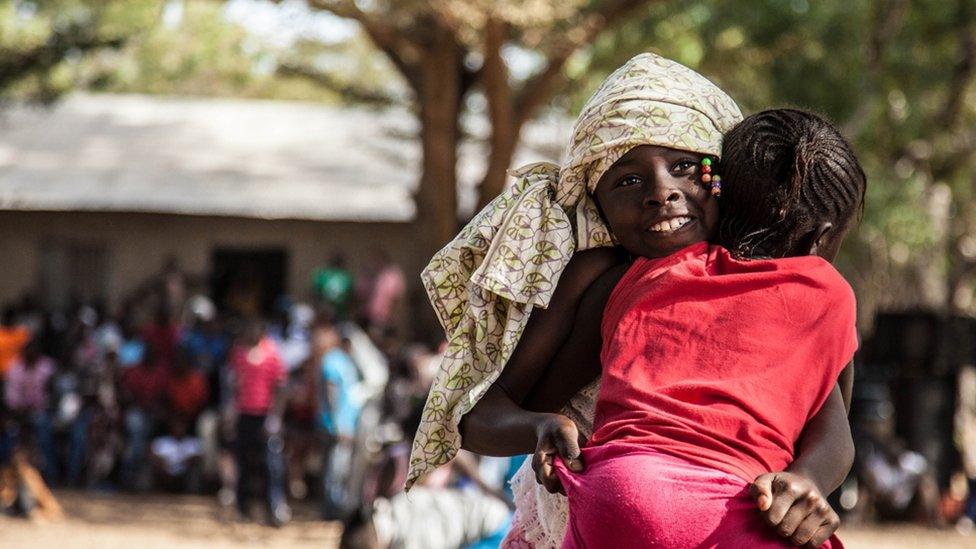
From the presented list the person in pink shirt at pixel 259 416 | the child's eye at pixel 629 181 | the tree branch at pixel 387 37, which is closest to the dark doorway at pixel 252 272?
the tree branch at pixel 387 37

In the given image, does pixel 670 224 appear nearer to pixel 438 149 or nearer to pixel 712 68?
pixel 438 149

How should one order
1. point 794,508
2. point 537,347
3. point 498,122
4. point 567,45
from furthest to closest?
point 498,122
point 567,45
point 537,347
point 794,508

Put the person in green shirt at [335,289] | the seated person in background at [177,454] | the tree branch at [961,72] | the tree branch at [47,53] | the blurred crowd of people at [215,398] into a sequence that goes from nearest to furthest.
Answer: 1. the blurred crowd of people at [215,398]
2. the seated person in background at [177,454]
3. the tree branch at [47,53]
4. the tree branch at [961,72]
5. the person in green shirt at [335,289]

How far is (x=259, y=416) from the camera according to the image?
477 inches

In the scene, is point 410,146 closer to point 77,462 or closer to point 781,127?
point 77,462

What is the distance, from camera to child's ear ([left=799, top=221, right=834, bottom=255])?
202cm

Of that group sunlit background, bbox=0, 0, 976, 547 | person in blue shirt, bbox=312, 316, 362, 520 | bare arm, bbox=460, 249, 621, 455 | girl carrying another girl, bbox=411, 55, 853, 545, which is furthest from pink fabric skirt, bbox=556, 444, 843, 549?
person in blue shirt, bbox=312, 316, 362, 520

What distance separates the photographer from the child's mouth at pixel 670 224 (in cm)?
205

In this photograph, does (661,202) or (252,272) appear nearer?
(661,202)

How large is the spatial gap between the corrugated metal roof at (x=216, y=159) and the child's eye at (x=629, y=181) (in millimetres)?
14430

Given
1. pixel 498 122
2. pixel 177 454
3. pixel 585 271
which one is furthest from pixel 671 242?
pixel 177 454

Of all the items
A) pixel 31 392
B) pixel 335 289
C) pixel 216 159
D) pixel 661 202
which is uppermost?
pixel 661 202

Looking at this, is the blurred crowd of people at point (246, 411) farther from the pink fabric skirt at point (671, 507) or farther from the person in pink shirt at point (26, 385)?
the pink fabric skirt at point (671, 507)

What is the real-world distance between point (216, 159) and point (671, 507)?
719 inches
